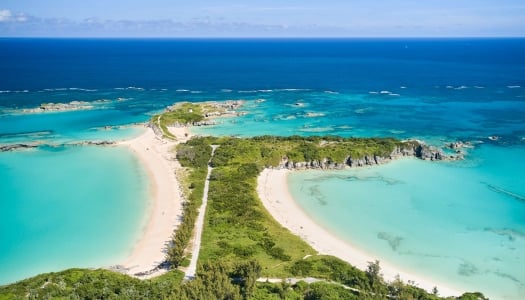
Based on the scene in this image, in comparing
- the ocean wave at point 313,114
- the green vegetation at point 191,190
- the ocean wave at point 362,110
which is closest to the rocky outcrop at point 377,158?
the green vegetation at point 191,190

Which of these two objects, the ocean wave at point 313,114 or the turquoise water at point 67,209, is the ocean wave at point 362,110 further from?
the turquoise water at point 67,209

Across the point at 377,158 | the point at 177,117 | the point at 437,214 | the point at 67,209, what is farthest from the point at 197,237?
the point at 177,117

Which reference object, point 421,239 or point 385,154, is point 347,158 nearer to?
point 385,154

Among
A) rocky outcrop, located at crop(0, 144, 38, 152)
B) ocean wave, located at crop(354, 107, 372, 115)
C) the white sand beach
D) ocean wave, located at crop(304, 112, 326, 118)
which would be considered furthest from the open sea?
rocky outcrop, located at crop(0, 144, 38, 152)

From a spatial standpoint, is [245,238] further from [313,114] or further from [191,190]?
[313,114]

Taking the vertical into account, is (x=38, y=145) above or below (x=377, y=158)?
above
